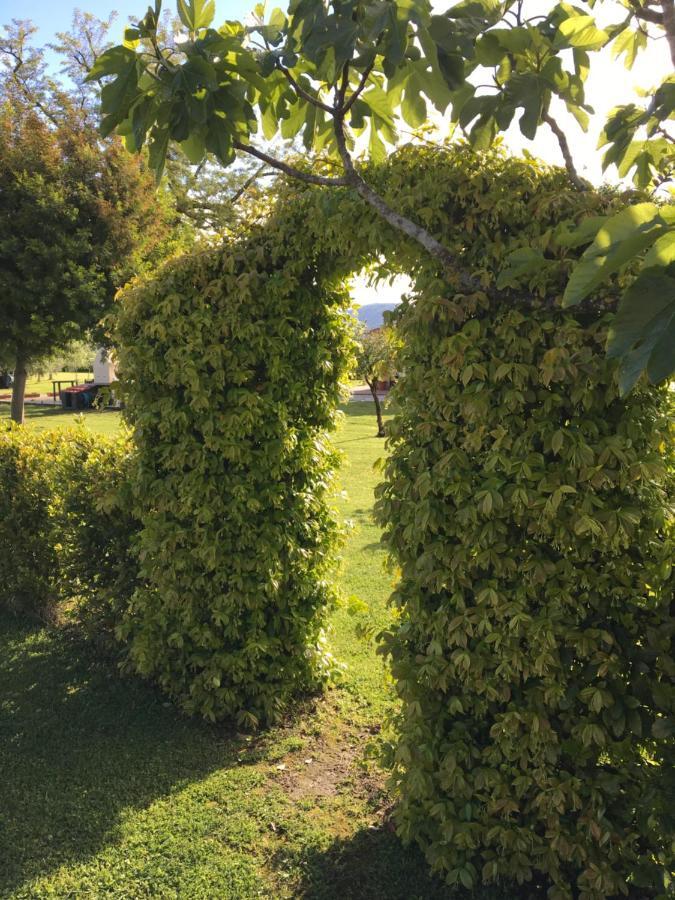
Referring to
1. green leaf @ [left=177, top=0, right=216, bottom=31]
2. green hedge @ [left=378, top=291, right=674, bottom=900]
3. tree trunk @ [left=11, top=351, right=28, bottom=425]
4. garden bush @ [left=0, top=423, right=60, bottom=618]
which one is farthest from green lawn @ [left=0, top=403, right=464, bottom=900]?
tree trunk @ [left=11, top=351, right=28, bottom=425]

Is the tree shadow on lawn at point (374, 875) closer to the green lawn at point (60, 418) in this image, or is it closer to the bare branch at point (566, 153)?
the bare branch at point (566, 153)

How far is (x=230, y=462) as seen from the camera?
439cm

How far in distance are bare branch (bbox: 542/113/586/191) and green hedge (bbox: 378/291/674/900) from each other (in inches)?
22.6

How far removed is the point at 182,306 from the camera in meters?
4.31

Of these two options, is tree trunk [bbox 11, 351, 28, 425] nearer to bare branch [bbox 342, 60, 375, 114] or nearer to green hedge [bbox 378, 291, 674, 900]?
bare branch [bbox 342, 60, 375, 114]

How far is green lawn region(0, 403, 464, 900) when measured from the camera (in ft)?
10.2

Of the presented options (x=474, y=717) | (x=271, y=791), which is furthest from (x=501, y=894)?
(x=271, y=791)

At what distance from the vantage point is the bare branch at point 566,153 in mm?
2623

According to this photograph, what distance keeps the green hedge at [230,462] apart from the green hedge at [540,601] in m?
1.51

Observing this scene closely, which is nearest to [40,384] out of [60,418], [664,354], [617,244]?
[60,418]

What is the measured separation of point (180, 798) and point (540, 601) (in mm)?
2408

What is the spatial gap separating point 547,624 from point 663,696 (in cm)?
51

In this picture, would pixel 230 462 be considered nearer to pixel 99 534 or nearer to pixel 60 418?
pixel 99 534

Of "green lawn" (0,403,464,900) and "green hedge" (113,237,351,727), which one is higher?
"green hedge" (113,237,351,727)
